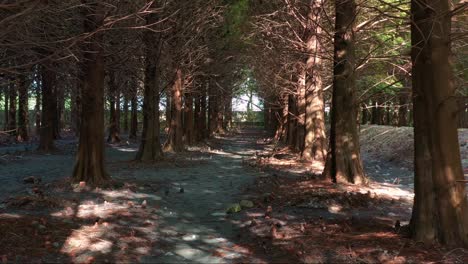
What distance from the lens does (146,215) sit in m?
7.46

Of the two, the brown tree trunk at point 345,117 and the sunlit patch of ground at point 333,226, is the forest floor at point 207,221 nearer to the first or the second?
the sunlit patch of ground at point 333,226

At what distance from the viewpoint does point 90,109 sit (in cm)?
1026

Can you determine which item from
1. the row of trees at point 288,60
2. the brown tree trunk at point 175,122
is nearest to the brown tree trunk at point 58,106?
the row of trees at point 288,60

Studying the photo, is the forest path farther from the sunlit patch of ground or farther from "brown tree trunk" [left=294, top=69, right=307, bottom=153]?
"brown tree trunk" [left=294, top=69, right=307, bottom=153]

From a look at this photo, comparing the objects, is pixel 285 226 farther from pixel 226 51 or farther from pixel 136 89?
pixel 136 89

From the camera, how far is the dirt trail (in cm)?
525

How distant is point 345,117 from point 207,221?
177 inches

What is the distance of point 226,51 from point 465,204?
19375mm

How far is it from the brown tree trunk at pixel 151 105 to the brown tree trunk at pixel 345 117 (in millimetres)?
7330

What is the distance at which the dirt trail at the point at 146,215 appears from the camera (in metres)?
5.25

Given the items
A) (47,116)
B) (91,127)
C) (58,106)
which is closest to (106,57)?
(91,127)

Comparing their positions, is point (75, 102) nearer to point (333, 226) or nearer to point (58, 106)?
point (58, 106)

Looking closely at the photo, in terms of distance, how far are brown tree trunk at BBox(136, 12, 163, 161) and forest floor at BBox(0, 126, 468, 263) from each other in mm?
3019

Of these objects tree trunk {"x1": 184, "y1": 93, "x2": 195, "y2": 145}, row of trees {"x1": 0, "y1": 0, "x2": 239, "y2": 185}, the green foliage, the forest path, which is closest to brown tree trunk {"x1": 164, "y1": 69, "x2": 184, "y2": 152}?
row of trees {"x1": 0, "y1": 0, "x2": 239, "y2": 185}
